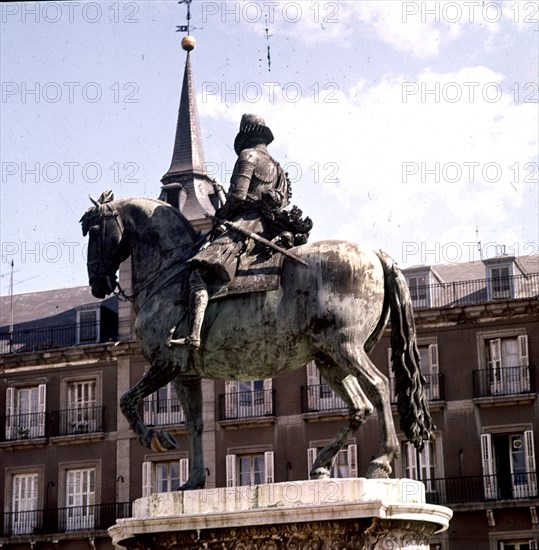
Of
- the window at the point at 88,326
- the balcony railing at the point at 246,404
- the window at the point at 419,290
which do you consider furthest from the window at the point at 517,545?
the window at the point at 88,326

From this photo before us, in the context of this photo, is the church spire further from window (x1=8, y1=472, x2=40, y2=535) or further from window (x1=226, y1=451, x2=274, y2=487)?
window (x1=8, y1=472, x2=40, y2=535)

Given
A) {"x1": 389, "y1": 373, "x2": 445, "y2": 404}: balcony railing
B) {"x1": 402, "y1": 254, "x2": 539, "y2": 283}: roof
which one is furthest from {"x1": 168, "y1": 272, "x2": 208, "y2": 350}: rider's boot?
{"x1": 402, "y1": 254, "x2": 539, "y2": 283}: roof

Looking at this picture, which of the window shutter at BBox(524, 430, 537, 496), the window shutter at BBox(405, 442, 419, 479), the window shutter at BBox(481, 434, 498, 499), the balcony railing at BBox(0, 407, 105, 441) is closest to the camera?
the window shutter at BBox(524, 430, 537, 496)

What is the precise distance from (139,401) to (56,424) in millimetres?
37557

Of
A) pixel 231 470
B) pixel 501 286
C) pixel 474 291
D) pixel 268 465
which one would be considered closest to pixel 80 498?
pixel 231 470

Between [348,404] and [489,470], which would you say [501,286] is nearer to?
[489,470]

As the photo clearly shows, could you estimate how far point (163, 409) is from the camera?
167ft

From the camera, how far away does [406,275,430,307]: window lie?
50906 mm

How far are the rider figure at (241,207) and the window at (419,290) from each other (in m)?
34.2

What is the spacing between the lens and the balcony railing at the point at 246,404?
50.3 m

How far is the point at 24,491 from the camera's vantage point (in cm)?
5306

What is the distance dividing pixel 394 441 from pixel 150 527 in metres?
2.68

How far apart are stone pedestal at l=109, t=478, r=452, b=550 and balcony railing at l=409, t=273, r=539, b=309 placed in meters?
35.0

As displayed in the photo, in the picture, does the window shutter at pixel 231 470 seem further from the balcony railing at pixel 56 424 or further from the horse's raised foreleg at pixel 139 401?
the horse's raised foreleg at pixel 139 401
